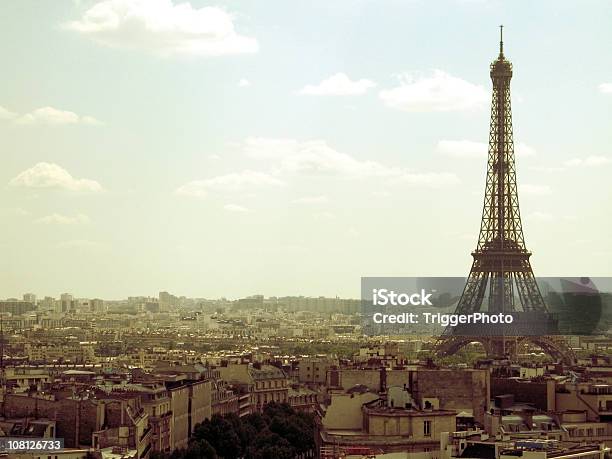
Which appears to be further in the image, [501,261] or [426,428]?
[501,261]

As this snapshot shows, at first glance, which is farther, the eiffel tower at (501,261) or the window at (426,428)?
the eiffel tower at (501,261)

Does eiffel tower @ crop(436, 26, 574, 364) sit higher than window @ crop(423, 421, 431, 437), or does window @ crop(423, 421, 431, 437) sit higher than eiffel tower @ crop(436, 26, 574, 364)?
eiffel tower @ crop(436, 26, 574, 364)

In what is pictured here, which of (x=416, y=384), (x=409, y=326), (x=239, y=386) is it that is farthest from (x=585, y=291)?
(x=416, y=384)

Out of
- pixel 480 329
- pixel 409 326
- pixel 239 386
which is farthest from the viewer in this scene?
pixel 409 326

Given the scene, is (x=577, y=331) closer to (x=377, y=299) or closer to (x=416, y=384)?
(x=377, y=299)

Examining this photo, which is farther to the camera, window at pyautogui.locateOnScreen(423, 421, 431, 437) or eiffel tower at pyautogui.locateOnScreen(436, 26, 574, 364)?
eiffel tower at pyautogui.locateOnScreen(436, 26, 574, 364)

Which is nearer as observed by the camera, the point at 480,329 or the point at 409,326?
the point at 480,329

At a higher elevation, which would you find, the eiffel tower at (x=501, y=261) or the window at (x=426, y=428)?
the eiffel tower at (x=501, y=261)

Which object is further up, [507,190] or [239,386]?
[507,190]
